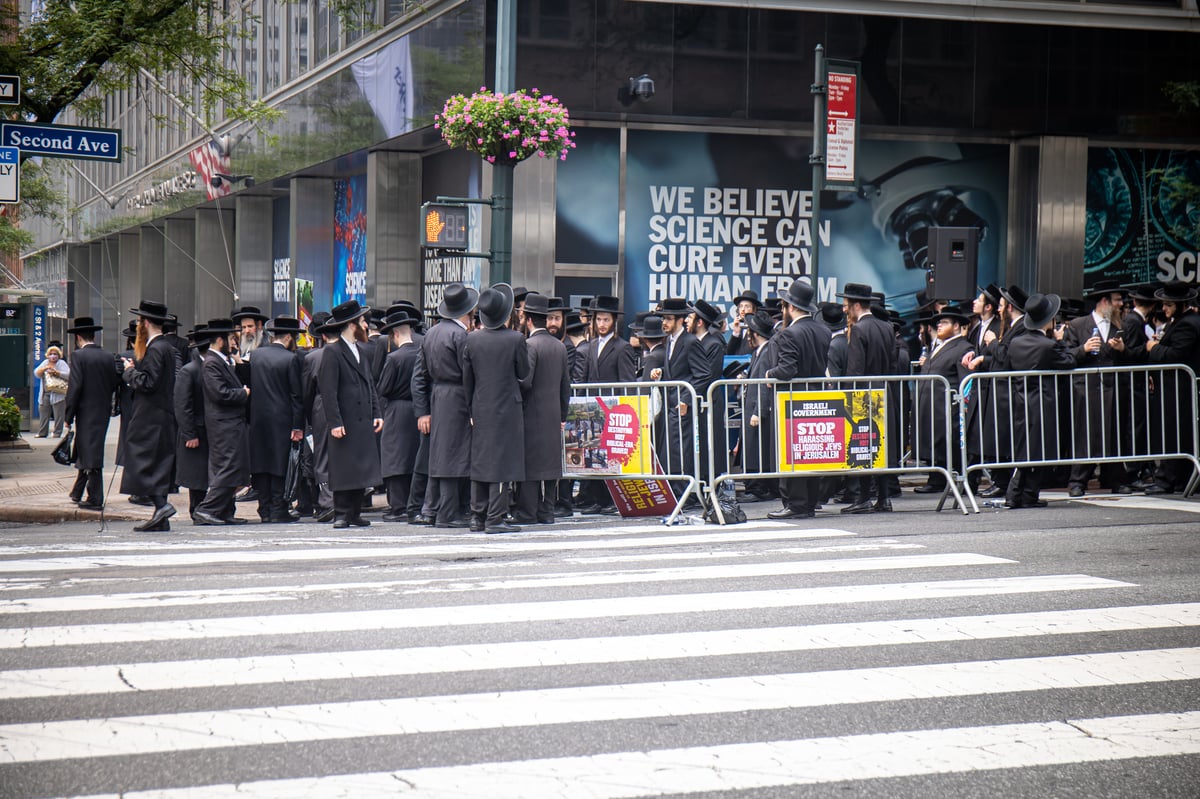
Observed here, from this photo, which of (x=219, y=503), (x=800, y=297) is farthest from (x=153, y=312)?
(x=800, y=297)

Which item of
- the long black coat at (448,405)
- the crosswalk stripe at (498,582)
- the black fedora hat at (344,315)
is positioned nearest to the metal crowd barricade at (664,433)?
the long black coat at (448,405)

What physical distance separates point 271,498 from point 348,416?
60.6 inches

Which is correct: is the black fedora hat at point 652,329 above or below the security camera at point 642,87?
below

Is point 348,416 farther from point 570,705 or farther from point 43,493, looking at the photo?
point 570,705

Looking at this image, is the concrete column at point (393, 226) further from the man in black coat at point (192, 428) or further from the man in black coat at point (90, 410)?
the man in black coat at point (192, 428)

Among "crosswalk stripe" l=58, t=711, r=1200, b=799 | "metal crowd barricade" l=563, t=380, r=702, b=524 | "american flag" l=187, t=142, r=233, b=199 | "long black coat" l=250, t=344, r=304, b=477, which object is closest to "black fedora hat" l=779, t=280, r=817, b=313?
"metal crowd barricade" l=563, t=380, r=702, b=524

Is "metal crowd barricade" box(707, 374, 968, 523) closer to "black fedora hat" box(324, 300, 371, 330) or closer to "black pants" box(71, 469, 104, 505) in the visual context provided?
"black fedora hat" box(324, 300, 371, 330)

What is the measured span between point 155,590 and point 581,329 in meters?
7.51

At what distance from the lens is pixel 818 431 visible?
1189 centimetres

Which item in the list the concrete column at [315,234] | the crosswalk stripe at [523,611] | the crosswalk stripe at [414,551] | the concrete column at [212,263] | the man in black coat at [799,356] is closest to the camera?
the crosswalk stripe at [523,611]

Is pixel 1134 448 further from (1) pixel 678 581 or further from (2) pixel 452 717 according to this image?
(2) pixel 452 717

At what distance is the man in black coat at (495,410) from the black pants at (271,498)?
2.40 m

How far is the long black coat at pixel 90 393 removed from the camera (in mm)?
14078

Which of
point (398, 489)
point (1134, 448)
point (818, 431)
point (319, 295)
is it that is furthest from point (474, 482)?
point (319, 295)
